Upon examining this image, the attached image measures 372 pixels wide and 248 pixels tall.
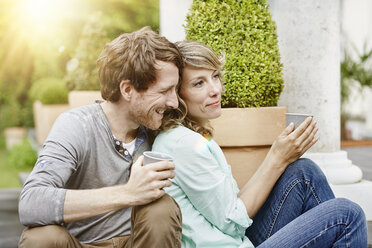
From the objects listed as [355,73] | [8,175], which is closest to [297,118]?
[355,73]

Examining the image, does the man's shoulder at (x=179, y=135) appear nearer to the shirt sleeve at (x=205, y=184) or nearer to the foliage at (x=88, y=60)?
the shirt sleeve at (x=205, y=184)

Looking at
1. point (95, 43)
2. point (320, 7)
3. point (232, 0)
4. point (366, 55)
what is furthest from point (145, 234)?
point (366, 55)

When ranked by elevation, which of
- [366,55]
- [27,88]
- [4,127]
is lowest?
[4,127]

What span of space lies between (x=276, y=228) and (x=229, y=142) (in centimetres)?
64

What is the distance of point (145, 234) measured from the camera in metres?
1.65

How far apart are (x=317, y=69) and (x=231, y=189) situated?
4.96 ft

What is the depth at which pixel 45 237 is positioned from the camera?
5.28ft

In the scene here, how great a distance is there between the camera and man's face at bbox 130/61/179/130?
6.49ft

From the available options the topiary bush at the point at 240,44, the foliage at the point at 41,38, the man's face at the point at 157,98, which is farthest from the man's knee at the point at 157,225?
the foliage at the point at 41,38

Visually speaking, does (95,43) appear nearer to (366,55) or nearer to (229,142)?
(229,142)

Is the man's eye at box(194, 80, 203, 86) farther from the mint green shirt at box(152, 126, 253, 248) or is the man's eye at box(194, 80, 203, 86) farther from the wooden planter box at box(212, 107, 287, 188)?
the wooden planter box at box(212, 107, 287, 188)

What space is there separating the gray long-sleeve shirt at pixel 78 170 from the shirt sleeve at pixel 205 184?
260 millimetres

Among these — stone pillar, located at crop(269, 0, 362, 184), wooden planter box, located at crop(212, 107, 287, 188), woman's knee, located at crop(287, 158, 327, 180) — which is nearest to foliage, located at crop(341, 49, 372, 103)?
stone pillar, located at crop(269, 0, 362, 184)

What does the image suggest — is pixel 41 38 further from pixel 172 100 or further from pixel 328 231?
pixel 328 231
